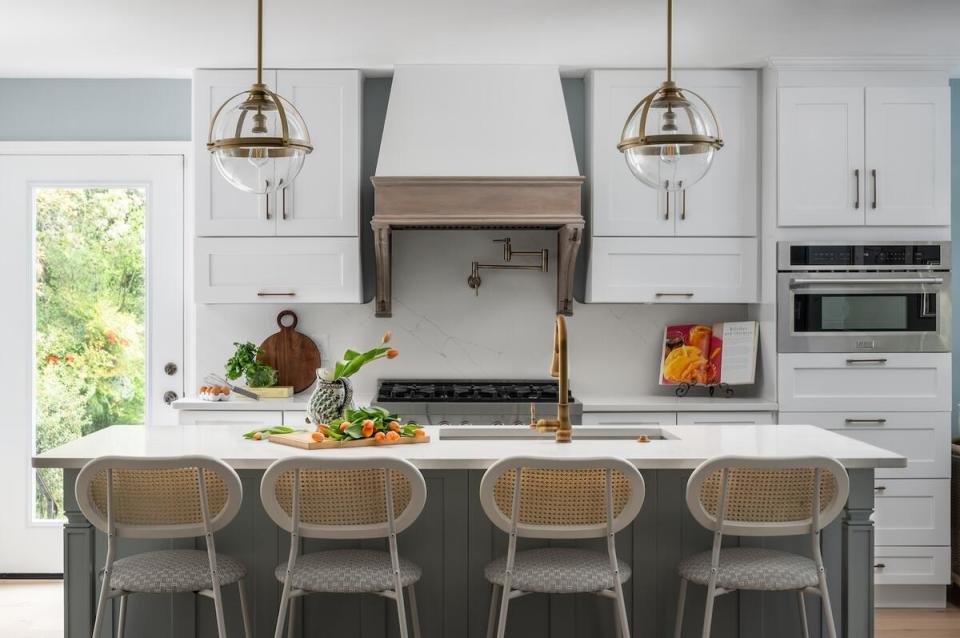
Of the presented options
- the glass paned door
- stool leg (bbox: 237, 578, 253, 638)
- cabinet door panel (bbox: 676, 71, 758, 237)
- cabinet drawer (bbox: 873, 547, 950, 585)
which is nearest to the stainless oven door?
cabinet door panel (bbox: 676, 71, 758, 237)

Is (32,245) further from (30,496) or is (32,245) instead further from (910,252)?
(910,252)

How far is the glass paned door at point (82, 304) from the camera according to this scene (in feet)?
14.0

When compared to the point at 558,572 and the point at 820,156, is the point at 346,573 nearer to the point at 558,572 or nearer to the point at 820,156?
the point at 558,572

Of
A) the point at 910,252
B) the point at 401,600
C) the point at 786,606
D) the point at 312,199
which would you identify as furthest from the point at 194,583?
the point at 910,252

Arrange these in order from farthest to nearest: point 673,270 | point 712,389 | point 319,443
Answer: point 712,389
point 673,270
point 319,443

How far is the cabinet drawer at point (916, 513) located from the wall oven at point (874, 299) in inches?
24.0

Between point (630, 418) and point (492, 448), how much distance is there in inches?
62.5

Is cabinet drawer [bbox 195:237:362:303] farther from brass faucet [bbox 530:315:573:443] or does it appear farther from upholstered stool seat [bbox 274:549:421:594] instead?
upholstered stool seat [bbox 274:549:421:594]

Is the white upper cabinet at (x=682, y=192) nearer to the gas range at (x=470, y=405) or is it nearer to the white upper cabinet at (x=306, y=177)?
the gas range at (x=470, y=405)

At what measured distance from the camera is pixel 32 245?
4.29 metres

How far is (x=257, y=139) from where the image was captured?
7.85 ft

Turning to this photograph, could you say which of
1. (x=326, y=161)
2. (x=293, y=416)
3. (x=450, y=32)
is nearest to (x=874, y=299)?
(x=450, y=32)

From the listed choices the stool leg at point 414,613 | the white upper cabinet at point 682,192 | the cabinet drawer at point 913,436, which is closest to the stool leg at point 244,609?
the stool leg at point 414,613

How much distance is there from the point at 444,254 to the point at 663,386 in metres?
1.26
